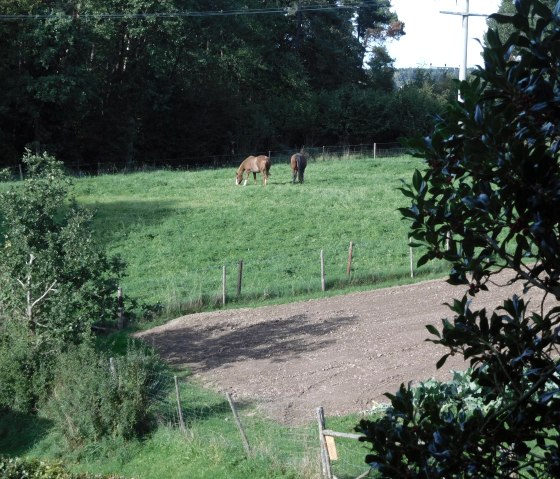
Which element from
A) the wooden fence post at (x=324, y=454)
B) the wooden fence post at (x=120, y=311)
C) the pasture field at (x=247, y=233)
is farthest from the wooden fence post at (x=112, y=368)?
the pasture field at (x=247, y=233)

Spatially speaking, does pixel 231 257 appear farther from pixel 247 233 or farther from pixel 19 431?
pixel 19 431

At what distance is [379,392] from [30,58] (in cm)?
3814

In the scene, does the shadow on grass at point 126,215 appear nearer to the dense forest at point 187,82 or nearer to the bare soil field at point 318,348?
the bare soil field at point 318,348

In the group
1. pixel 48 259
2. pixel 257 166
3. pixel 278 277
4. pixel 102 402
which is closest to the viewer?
pixel 102 402

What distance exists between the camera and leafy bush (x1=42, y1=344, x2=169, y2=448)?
16641 mm

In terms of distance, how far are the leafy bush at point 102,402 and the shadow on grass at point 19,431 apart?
54cm

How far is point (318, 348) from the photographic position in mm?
20812

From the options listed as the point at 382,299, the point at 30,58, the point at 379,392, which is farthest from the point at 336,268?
the point at 30,58

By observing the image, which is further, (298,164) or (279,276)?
(298,164)

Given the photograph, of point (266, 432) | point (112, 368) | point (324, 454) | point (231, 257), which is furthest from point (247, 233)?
point (324, 454)

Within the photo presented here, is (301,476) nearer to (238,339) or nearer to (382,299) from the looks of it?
(238,339)

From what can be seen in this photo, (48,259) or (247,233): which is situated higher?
(48,259)

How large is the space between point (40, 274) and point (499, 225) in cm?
1575

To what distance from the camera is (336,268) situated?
2878cm
